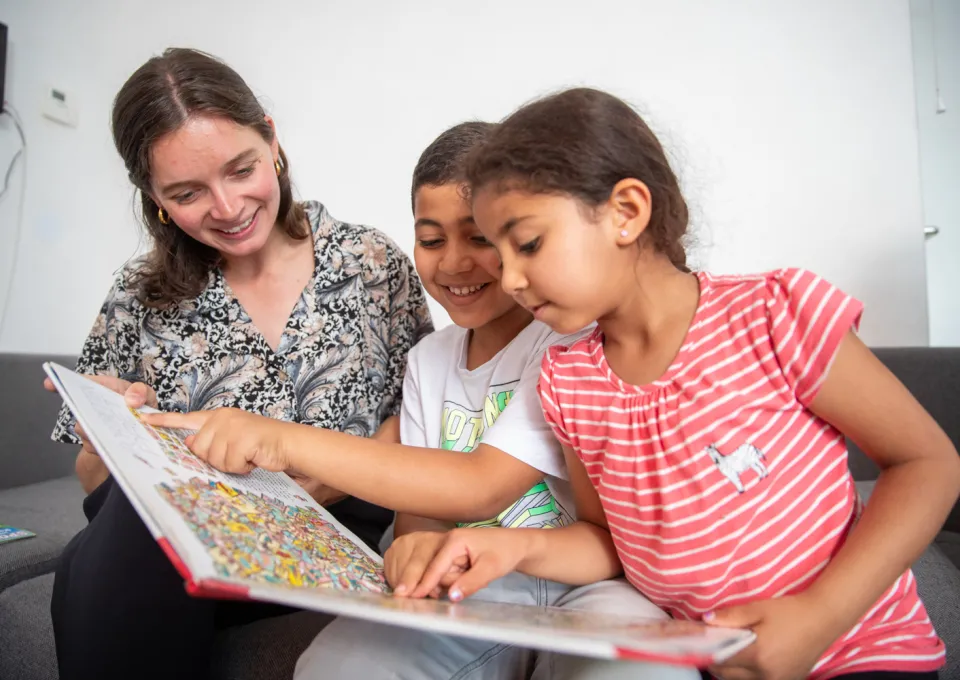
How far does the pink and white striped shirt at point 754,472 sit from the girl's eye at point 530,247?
19 cm

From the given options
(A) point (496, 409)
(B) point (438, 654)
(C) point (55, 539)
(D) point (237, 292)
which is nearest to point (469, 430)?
(A) point (496, 409)

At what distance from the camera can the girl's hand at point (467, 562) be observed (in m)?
0.63

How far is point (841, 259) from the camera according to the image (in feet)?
5.30

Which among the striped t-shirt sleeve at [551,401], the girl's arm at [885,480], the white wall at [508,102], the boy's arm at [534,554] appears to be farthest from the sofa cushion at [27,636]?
the white wall at [508,102]

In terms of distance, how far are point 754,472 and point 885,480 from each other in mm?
120

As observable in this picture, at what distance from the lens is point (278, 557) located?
22.3 inches

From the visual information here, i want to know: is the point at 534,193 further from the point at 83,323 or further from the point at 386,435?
the point at 83,323

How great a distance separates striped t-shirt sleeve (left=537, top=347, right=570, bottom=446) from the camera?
30.9 inches

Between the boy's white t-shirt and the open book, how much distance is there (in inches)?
8.6

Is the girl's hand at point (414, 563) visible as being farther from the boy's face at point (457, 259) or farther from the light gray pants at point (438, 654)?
the boy's face at point (457, 259)

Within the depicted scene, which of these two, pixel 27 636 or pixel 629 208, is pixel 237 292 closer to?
pixel 27 636

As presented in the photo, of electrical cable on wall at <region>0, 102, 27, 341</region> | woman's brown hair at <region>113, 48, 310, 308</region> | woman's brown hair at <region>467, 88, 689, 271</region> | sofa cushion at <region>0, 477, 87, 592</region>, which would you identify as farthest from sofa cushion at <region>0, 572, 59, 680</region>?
electrical cable on wall at <region>0, 102, 27, 341</region>

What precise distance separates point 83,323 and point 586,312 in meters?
2.24

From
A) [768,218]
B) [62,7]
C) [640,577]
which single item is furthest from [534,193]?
[62,7]
